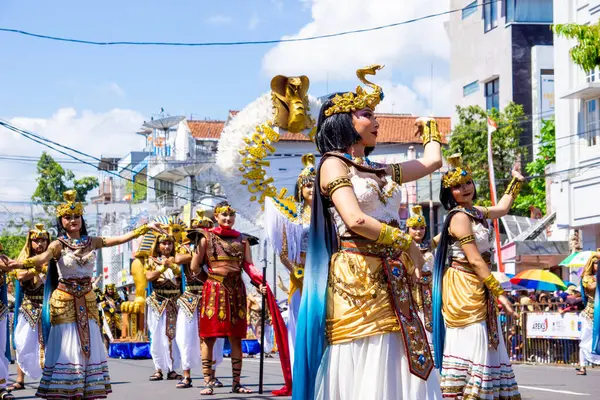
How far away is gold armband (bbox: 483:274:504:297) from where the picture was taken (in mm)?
8445

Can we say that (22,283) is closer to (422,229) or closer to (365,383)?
(422,229)

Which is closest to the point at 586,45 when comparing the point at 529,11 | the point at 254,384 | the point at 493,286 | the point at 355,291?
the point at 254,384

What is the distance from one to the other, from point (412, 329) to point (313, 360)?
1.87ft

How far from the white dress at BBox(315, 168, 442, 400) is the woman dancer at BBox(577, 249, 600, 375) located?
28.9 ft

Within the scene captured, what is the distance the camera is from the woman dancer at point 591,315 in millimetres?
14188

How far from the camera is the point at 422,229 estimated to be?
13492mm

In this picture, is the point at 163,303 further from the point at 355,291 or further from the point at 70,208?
the point at 355,291

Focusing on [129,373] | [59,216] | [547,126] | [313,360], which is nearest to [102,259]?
[547,126]

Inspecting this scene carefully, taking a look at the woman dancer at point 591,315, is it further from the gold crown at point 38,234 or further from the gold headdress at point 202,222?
the gold crown at point 38,234

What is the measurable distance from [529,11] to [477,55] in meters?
3.94

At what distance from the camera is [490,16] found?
52.6m

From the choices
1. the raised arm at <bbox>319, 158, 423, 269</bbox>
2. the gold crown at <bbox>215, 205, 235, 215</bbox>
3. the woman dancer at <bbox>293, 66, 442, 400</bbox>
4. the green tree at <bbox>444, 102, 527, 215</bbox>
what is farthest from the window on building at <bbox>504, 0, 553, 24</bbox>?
the raised arm at <bbox>319, 158, 423, 269</bbox>

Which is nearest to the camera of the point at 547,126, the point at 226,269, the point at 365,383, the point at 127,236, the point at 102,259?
the point at 365,383

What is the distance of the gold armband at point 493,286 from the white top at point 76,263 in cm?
382
